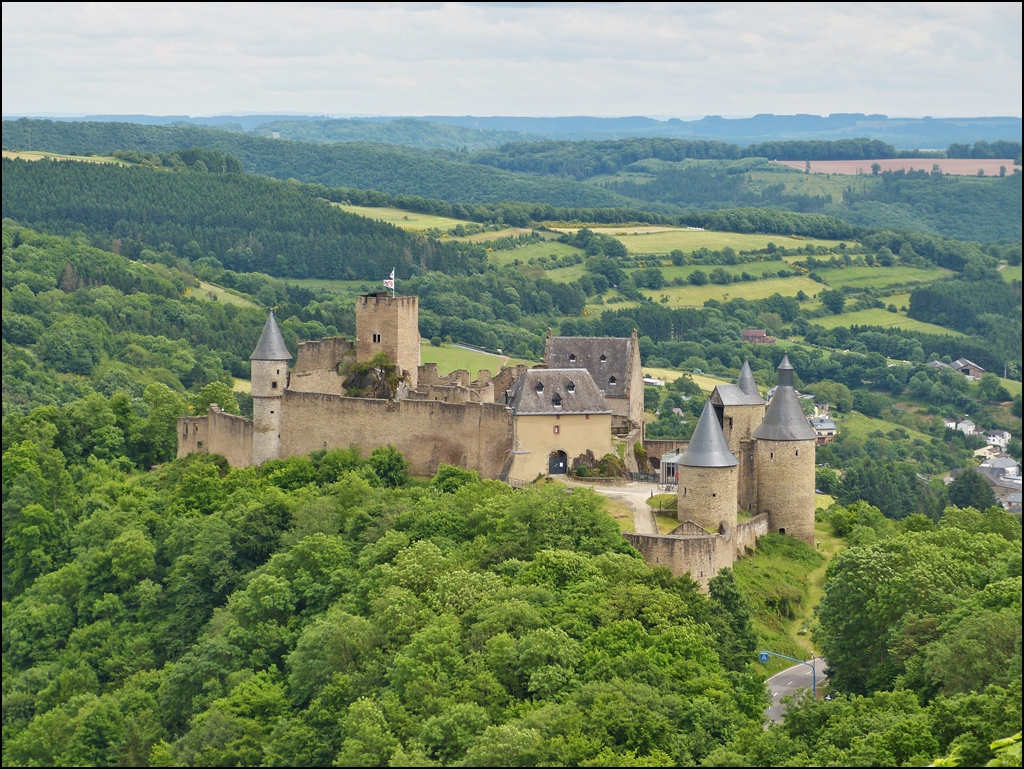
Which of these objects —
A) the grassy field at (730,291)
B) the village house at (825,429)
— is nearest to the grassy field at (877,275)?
the grassy field at (730,291)

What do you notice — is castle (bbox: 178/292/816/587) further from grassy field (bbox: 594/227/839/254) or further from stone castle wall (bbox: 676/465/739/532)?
grassy field (bbox: 594/227/839/254)

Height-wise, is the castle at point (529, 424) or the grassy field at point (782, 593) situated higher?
the castle at point (529, 424)

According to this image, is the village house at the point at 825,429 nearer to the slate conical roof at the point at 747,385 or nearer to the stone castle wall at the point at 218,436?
the slate conical roof at the point at 747,385

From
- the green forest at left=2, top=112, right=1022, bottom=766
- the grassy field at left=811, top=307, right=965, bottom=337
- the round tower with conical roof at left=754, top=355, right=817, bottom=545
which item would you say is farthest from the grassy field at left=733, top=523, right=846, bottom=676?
the grassy field at left=811, top=307, right=965, bottom=337

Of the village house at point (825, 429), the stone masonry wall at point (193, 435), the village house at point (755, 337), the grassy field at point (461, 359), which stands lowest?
the village house at point (825, 429)

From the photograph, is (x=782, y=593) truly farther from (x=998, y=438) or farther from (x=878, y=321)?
(x=878, y=321)

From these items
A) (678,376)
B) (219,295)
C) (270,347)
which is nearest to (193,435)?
(270,347)
